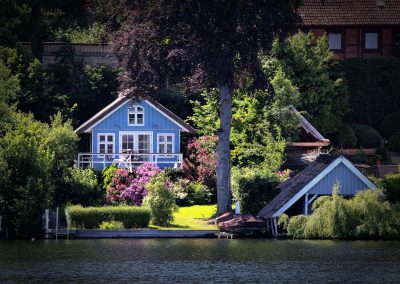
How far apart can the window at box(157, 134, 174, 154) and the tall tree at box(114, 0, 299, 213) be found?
37.7 feet

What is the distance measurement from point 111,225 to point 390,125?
29.4 metres

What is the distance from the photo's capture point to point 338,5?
3693 inches

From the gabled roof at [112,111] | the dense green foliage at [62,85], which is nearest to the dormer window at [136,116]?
the gabled roof at [112,111]


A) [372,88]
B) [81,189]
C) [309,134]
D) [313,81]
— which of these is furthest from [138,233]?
[372,88]

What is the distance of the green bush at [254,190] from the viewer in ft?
227

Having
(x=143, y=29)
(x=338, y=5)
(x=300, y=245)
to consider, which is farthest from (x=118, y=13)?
(x=338, y=5)

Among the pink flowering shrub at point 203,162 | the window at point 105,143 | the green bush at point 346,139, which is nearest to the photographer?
the pink flowering shrub at point 203,162

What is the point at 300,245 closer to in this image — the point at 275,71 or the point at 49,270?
the point at 49,270

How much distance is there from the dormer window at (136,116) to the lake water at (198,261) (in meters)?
18.3

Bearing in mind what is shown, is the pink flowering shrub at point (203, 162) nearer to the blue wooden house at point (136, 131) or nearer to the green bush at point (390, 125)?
the blue wooden house at point (136, 131)

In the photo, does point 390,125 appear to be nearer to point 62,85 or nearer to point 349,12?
point 349,12

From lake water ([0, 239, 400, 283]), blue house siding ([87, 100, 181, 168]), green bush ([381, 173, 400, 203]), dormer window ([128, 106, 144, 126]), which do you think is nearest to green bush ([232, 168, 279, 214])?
lake water ([0, 239, 400, 283])

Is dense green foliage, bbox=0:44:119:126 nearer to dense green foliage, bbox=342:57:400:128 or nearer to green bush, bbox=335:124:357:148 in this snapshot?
green bush, bbox=335:124:357:148

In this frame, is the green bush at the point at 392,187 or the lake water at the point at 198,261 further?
the green bush at the point at 392,187
